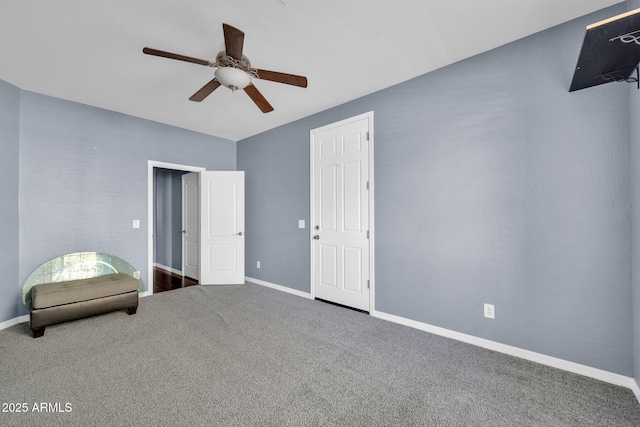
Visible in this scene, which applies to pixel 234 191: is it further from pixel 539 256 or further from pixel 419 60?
pixel 539 256

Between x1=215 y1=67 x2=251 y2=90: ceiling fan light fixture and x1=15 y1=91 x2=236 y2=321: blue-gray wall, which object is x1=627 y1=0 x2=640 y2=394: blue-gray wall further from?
x1=15 y1=91 x2=236 y2=321: blue-gray wall

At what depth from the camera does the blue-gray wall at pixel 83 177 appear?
307 centimetres

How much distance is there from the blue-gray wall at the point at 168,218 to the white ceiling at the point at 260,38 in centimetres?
273

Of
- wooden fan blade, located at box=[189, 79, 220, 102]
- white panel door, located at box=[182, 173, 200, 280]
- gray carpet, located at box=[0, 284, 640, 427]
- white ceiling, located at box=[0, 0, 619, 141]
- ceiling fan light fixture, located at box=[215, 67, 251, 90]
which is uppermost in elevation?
white ceiling, located at box=[0, 0, 619, 141]

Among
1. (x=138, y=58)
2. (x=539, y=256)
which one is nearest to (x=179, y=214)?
(x=138, y=58)

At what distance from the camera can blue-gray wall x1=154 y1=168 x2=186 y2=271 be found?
5.66 metres

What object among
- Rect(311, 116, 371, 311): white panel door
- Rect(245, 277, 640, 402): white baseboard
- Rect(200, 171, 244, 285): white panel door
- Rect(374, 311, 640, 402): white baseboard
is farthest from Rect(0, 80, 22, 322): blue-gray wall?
Rect(374, 311, 640, 402): white baseboard

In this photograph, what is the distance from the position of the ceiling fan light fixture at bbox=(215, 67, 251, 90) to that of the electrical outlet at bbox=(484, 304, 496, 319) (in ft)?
9.30

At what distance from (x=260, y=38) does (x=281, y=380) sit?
106 inches

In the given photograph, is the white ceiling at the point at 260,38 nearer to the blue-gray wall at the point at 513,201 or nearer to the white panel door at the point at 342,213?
the blue-gray wall at the point at 513,201

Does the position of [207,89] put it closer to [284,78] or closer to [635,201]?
[284,78]

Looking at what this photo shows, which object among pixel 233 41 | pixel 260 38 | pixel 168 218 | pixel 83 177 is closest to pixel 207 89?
pixel 260 38

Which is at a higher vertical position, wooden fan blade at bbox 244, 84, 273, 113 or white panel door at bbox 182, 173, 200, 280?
wooden fan blade at bbox 244, 84, 273, 113

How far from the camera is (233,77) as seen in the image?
2010 millimetres
